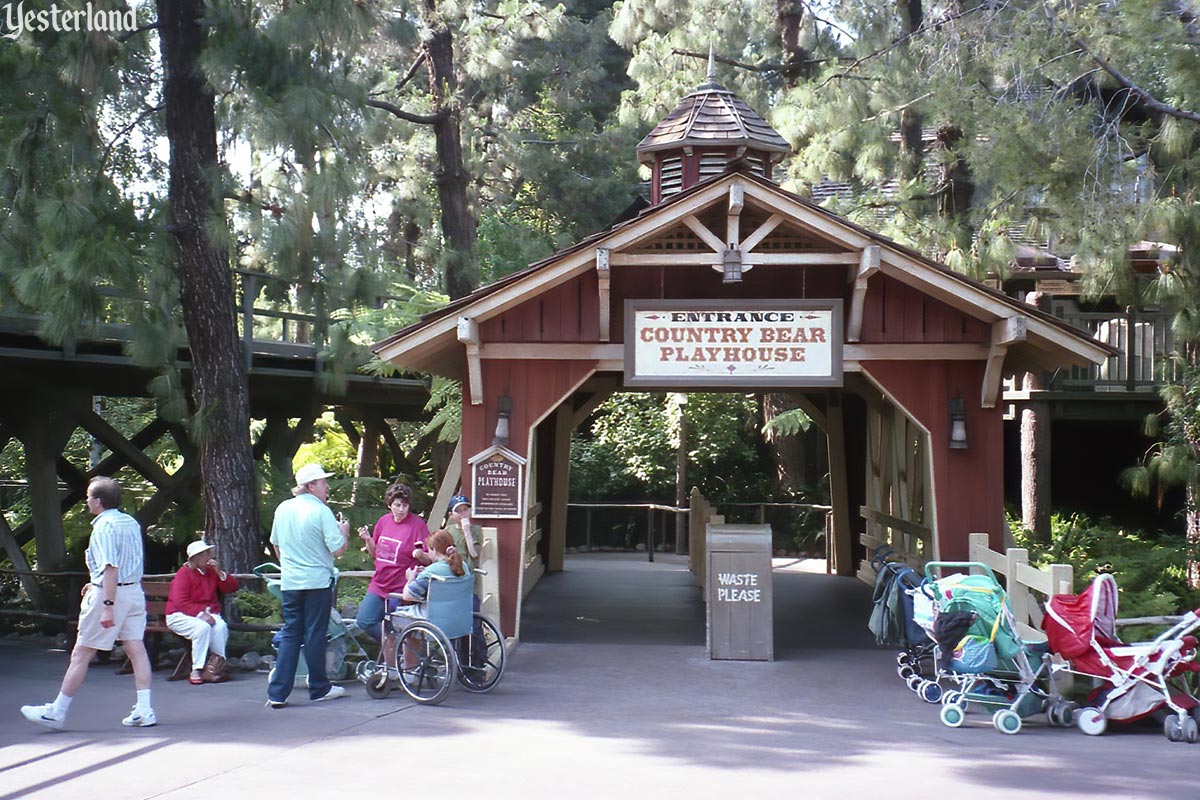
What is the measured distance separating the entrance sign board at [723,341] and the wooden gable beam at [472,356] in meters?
1.38

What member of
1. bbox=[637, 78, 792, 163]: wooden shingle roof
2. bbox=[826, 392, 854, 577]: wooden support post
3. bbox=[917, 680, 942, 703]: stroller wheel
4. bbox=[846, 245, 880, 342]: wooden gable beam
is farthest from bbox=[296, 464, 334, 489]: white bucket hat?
bbox=[826, 392, 854, 577]: wooden support post

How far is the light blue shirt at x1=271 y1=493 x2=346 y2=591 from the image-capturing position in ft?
29.6

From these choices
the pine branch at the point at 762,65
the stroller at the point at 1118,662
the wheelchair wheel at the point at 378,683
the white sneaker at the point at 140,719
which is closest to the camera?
the white sneaker at the point at 140,719

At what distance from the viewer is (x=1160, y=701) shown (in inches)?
344

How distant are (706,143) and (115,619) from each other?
9687 millimetres

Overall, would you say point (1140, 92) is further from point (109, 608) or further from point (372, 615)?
point (109, 608)

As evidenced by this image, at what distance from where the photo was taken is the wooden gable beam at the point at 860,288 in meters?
11.4

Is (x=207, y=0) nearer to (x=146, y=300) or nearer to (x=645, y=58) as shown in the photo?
(x=146, y=300)

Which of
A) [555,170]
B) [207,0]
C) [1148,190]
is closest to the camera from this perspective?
[207,0]

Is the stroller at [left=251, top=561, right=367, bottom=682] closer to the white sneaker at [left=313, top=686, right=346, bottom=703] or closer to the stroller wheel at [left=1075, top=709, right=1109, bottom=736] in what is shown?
the white sneaker at [left=313, top=686, right=346, bottom=703]

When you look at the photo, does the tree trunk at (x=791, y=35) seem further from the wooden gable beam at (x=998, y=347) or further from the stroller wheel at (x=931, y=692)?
the stroller wheel at (x=931, y=692)

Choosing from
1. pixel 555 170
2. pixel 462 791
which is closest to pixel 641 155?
pixel 462 791

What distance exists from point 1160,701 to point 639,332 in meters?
5.44

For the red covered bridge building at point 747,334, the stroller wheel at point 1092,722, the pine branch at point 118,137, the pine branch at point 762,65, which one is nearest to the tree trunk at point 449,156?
the pine branch at point 762,65
